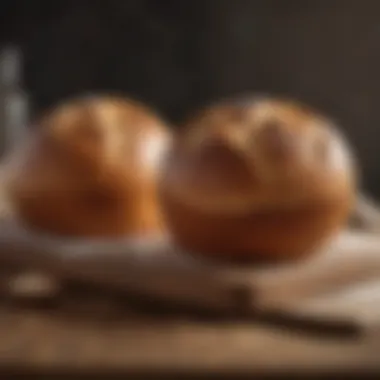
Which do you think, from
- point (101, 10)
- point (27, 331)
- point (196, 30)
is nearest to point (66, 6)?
point (101, 10)

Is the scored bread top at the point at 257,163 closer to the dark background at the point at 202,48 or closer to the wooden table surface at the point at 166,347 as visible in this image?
the wooden table surface at the point at 166,347

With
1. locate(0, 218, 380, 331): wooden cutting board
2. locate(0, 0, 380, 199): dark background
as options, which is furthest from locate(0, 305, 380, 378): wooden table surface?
locate(0, 0, 380, 199): dark background

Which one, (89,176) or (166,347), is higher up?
(89,176)

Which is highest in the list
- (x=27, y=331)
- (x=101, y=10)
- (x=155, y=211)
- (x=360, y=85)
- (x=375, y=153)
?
(x=101, y=10)

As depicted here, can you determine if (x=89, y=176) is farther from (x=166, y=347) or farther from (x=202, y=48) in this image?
(x=202, y=48)

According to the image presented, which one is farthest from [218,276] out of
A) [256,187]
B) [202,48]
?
[202,48]

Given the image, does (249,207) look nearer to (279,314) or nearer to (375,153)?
(279,314)
